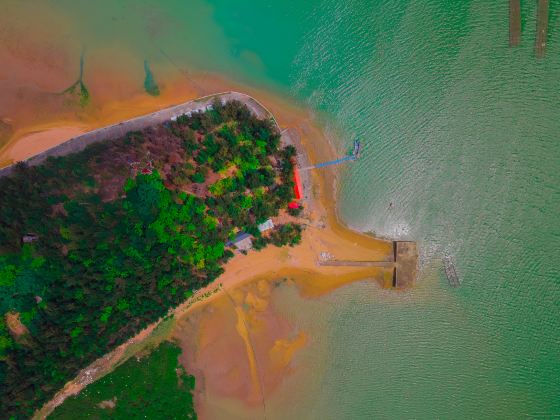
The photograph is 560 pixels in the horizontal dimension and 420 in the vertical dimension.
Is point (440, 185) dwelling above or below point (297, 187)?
below

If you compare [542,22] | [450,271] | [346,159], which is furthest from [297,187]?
[542,22]

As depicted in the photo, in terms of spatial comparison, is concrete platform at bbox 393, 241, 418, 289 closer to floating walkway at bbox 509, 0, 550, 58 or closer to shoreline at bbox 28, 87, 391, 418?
shoreline at bbox 28, 87, 391, 418

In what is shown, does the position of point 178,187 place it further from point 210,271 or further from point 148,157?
point 210,271

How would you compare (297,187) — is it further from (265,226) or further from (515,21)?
(515,21)

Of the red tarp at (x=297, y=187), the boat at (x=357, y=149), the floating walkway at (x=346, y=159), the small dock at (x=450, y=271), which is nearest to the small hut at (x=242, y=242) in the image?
the red tarp at (x=297, y=187)

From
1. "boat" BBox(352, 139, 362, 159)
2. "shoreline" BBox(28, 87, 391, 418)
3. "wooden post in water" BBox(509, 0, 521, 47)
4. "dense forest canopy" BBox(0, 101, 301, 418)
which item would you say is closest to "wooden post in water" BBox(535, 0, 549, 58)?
"wooden post in water" BBox(509, 0, 521, 47)

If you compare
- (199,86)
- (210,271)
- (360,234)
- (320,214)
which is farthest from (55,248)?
(360,234)
